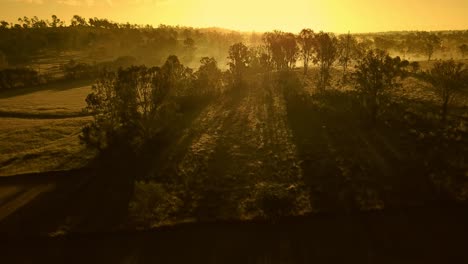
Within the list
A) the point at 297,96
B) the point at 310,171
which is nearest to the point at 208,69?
the point at 297,96

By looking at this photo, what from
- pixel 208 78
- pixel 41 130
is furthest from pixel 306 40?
pixel 41 130

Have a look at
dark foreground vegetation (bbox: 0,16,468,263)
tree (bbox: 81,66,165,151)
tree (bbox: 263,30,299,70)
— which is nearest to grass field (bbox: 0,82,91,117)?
tree (bbox: 81,66,165,151)

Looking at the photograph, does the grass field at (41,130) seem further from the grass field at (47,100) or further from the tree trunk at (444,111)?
the tree trunk at (444,111)

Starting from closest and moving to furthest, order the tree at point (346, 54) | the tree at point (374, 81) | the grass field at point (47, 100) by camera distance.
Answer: the tree at point (374, 81), the grass field at point (47, 100), the tree at point (346, 54)

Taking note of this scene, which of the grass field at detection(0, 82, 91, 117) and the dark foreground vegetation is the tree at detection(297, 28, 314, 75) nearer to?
the dark foreground vegetation

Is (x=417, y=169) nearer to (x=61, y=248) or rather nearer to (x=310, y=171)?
(x=310, y=171)

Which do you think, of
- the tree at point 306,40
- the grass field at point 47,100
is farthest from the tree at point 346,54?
the grass field at point 47,100

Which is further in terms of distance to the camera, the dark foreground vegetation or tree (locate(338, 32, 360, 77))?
tree (locate(338, 32, 360, 77))
